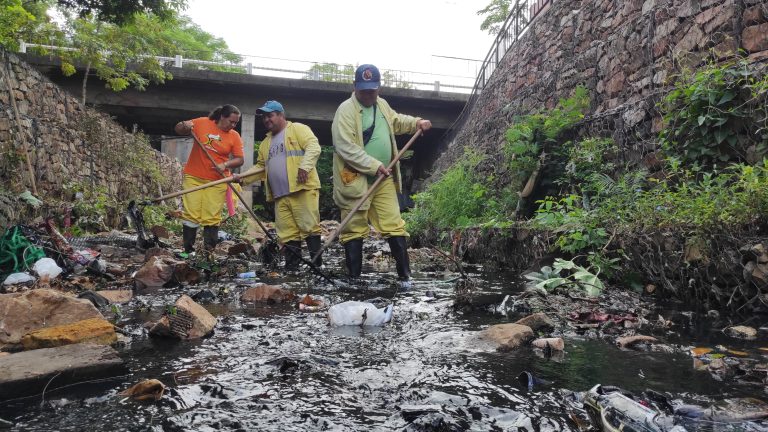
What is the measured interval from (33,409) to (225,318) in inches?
59.7

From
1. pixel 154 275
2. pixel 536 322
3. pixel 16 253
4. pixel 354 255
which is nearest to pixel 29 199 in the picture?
pixel 16 253

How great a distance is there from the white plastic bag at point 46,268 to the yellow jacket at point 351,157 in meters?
2.46

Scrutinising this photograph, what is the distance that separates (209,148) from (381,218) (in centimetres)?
274

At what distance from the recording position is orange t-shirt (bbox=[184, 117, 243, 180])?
21.0 feet

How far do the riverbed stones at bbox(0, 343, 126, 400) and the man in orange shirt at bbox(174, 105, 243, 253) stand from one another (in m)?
4.30

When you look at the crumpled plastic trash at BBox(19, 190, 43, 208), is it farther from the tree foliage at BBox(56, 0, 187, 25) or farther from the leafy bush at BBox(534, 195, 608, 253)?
the leafy bush at BBox(534, 195, 608, 253)

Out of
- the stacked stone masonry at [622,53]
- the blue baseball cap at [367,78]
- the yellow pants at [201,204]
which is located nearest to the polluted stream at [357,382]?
the blue baseball cap at [367,78]

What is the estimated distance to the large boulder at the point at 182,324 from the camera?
2.57 m

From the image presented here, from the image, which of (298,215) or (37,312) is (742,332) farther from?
(298,215)

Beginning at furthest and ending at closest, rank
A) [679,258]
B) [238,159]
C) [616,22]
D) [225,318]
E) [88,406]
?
1. [616,22]
2. [238,159]
3. [679,258]
4. [225,318]
5. [88,406]

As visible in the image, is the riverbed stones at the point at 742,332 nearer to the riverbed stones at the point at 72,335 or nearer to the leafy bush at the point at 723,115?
the leafy bush at the point at 723,115

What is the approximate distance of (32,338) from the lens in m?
2.24

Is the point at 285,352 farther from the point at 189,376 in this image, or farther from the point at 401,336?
the point at 401,336

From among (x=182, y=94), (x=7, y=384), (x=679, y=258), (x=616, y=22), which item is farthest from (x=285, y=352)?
(x=182, y=94)
